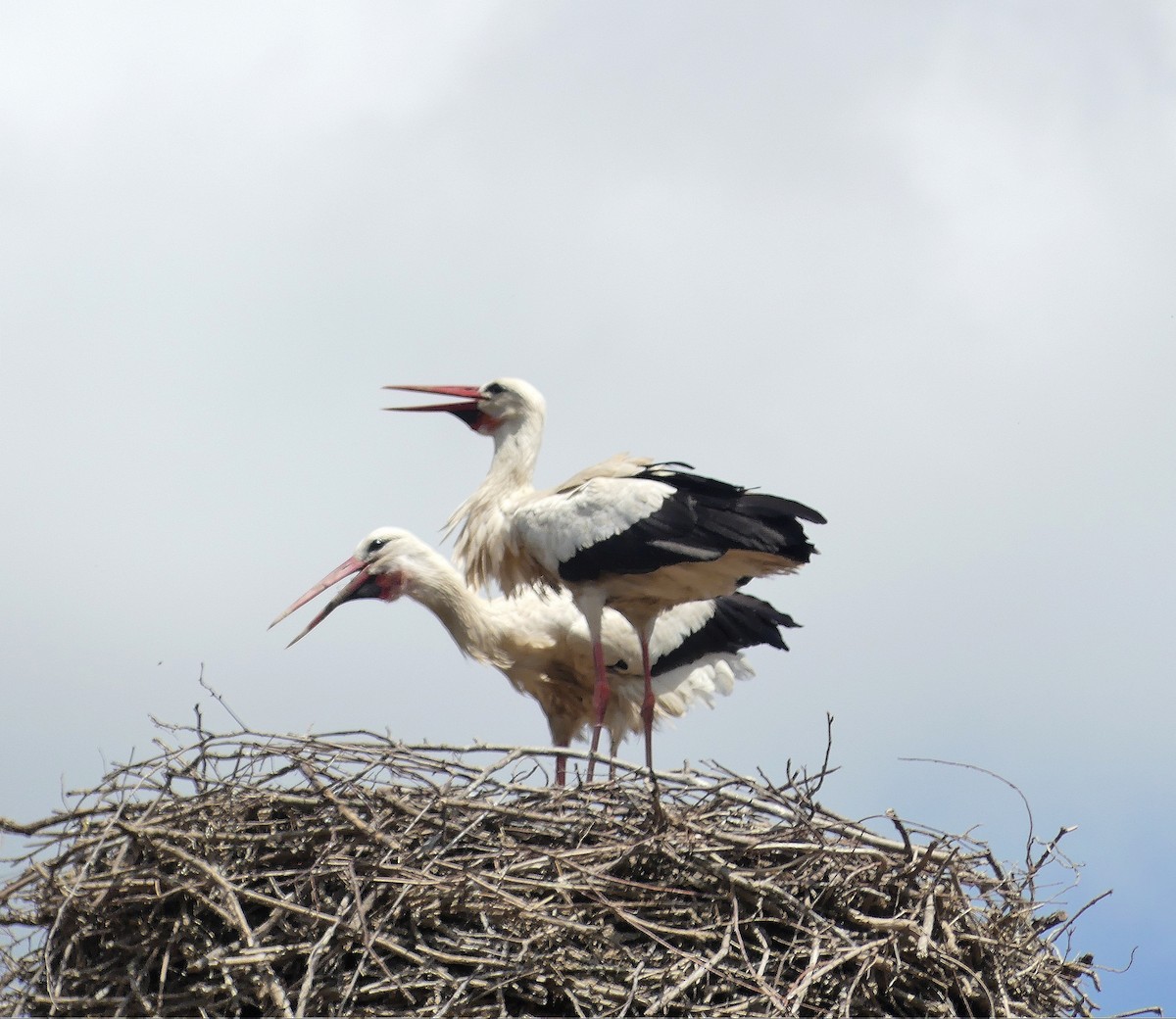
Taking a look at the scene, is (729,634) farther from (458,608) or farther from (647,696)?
(458,608)

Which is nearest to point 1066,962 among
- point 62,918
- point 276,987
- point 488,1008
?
point 488,1008

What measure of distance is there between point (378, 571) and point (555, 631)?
71cm

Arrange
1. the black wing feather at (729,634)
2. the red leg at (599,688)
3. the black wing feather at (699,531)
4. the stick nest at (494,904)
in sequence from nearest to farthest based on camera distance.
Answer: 1. the stick nest at (494,904)
2. the black wing feather at (699,531)
3. the red leg at (599,688)
4. the black wing feather at (729,634)

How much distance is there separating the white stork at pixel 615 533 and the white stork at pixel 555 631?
0.20m

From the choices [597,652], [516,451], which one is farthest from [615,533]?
[516,451]

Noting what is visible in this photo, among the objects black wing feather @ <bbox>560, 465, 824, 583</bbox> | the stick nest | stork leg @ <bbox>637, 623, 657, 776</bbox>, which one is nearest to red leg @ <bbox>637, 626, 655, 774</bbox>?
stork leg @ <bbox>637, 623, 657, 776</bbox>

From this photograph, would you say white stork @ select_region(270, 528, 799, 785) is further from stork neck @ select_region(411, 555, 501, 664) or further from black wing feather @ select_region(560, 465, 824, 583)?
black wing feather @ select_region(560, 465, 824, 583)

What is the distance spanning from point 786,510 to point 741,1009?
2312mm

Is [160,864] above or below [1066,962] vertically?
below

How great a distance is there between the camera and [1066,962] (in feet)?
14.7

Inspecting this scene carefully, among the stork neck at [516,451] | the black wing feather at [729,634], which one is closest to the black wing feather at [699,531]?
the stork neck at [516,451]

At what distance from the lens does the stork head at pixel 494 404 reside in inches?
284

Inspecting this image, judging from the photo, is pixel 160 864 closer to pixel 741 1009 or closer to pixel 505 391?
pixel 741 1009

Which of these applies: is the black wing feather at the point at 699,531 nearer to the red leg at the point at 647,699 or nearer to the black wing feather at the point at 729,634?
the red leg at the point at 647,699
